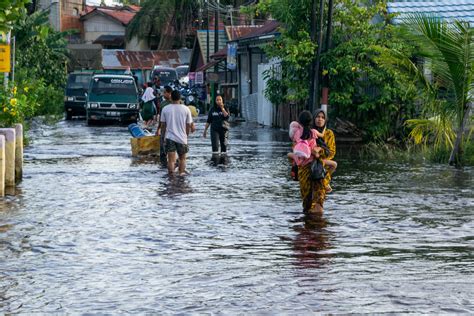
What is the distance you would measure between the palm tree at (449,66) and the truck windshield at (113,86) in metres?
20.7

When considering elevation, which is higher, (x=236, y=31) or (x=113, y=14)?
(x=113, y=14)

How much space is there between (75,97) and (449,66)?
28068 mm

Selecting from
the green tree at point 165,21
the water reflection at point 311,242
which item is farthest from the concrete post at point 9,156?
the green tree at point 165,21

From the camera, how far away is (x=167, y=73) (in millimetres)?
71750

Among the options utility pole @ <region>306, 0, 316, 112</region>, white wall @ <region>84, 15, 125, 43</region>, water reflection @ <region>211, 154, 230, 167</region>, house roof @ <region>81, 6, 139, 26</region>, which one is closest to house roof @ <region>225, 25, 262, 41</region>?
utility pole @ <region>306, 0, 316, 112</region>

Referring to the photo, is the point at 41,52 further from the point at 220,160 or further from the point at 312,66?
the point at 220,160

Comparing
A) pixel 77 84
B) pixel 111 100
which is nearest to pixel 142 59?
pixel 77 84

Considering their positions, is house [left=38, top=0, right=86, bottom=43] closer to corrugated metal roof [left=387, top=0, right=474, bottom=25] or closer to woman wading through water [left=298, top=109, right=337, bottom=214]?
corrugated metal roof [left=387, top=0, right=474, bottom=25]

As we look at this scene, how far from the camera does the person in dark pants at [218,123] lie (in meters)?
25.2

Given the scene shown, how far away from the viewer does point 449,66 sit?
21.9 meters

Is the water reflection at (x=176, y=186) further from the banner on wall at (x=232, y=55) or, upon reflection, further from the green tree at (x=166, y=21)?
the green tree at (x=166, y=21)

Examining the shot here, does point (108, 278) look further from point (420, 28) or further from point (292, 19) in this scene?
point (292, 19)

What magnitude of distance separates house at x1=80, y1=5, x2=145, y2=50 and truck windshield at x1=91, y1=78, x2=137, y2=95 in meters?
60.3

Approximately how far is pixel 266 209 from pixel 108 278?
5.57m
